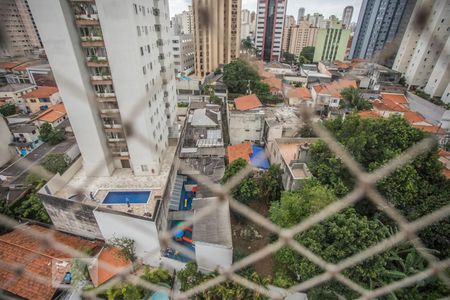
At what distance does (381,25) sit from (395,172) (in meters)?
2.61

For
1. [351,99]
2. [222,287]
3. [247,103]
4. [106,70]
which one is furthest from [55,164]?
[351,99]

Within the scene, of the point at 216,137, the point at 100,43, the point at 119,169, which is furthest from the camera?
the point at 216,137

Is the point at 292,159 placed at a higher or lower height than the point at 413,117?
lower

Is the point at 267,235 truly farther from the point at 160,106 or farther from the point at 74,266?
the point at 160,106

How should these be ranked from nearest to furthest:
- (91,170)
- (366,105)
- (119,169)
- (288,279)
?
(288,279), (91,170), (119,169), (366,105)

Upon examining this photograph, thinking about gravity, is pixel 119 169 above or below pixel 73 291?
above

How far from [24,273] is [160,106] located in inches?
141

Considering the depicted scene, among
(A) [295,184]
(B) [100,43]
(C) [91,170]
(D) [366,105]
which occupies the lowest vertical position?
(C) [91,170]

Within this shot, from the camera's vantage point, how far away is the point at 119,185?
4293 millimetres

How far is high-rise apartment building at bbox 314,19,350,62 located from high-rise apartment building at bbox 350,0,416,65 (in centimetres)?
202

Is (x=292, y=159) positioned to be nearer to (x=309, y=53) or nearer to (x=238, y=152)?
(x=238, y=152)

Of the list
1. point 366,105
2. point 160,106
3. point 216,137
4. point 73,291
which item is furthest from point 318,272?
point 366,105

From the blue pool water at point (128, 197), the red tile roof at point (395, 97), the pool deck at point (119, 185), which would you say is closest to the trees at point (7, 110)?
the pool deck at point (119, 185)

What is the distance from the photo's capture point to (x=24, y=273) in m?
2.99
